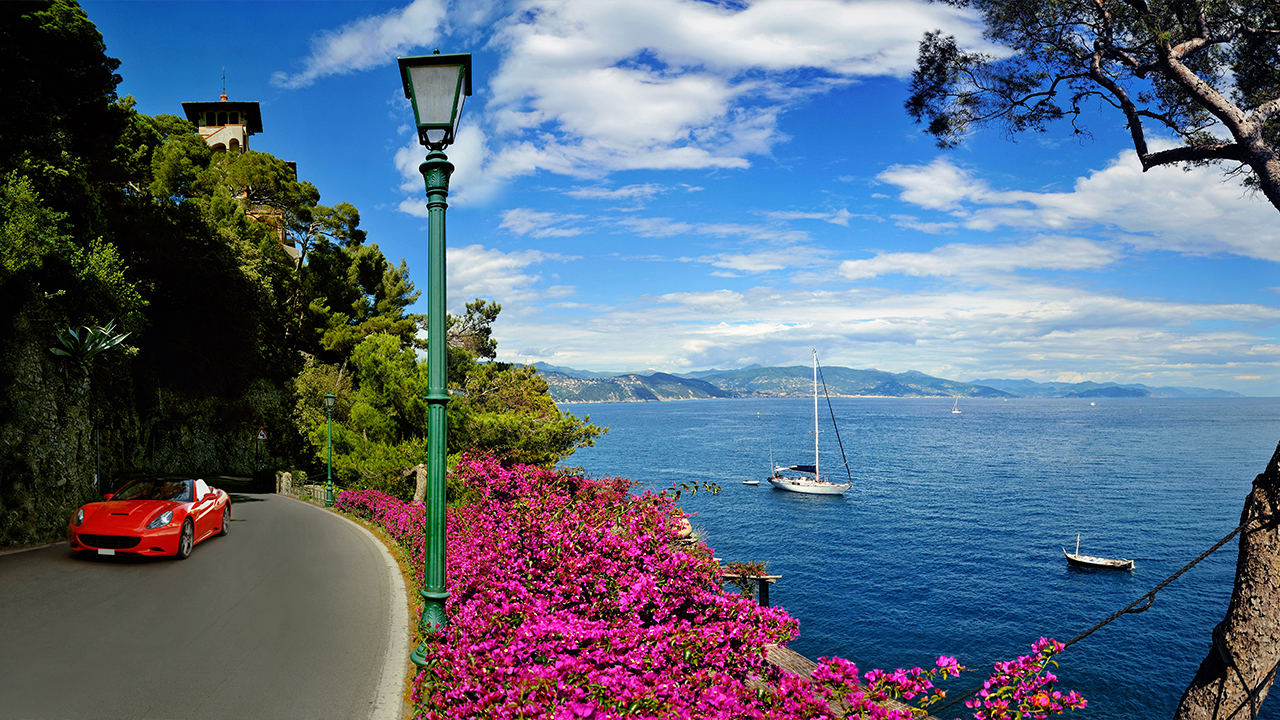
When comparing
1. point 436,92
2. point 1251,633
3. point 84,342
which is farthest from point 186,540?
point 1251,633

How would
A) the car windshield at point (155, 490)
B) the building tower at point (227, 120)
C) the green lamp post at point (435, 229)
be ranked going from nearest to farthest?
the green lamp post at point (435, 229) < the car windshield at point (155, 490) < the building tower at point (227, 120)

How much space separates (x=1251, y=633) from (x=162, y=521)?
1362 centimetres

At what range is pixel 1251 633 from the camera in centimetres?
504

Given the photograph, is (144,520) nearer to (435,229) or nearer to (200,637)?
(200,637)

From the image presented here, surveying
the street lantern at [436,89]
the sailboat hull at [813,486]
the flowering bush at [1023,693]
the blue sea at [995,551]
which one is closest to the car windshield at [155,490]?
the blue sea at [995,551]

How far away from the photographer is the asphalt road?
17.8ft

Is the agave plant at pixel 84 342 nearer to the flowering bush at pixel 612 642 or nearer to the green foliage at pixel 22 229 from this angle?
the green foliage at pixel 22 229

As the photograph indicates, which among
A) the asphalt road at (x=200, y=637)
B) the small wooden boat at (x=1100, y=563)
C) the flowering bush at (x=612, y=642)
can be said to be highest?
the flowering bush at (x=612, y=642)

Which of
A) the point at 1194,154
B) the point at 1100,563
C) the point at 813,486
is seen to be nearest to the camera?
the point at 1194,154

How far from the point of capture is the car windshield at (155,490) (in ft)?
33.7

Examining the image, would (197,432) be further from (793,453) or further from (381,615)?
(793,453)

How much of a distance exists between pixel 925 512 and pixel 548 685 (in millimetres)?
53416

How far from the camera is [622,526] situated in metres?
7.33

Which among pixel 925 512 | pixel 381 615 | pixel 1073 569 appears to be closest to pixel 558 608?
pixel 381 615
